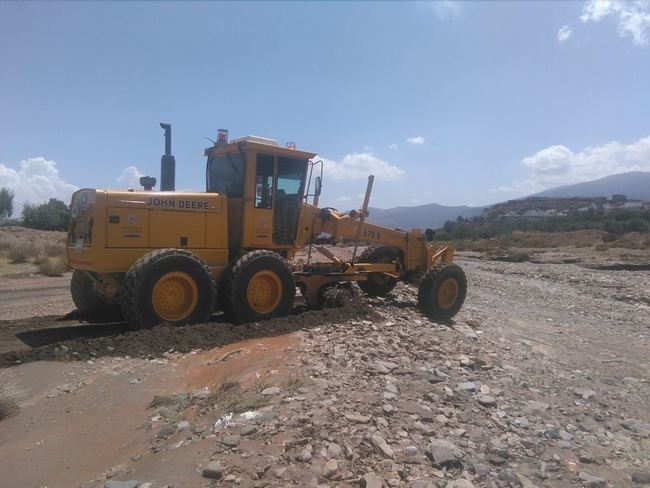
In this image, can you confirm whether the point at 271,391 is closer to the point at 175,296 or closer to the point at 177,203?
the point at 175,296

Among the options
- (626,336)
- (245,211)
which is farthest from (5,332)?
(626,336)

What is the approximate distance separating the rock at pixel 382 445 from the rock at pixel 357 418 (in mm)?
249

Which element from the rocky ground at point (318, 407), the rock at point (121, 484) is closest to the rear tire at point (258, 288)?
the rocky ground at point (318, 407)

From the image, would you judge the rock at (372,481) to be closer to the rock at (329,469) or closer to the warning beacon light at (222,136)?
the rock at (329,469)

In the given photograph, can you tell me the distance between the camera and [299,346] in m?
7.08

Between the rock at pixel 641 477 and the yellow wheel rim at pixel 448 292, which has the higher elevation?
the yellow wheel rim at pixel 448 292

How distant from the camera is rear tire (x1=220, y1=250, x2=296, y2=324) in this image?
837 centimetres

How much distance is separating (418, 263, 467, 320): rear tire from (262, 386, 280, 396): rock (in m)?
5.48

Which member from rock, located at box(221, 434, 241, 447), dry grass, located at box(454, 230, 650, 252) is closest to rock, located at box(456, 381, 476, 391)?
rock, located at box(221, 434, 241, 447)

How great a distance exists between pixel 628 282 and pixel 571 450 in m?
17.5

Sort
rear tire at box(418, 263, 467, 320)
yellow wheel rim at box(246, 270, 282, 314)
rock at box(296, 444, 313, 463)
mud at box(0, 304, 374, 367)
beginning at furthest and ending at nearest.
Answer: rear tire at box(418, 263, 467, 320), yellow wheel rim at box(246, 270, 282, 314), mud at box(0, 304, 374, 367), rock at box(296, 444, 313, 463)

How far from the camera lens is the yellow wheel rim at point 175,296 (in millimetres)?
7812

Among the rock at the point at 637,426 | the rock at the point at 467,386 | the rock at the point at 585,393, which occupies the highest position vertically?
the rock at the point at 467,386

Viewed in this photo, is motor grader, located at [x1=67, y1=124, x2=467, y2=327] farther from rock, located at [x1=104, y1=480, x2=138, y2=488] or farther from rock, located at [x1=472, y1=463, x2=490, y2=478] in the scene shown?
rock, located at [x1=472, y1=463, x2=490, y2=478]
